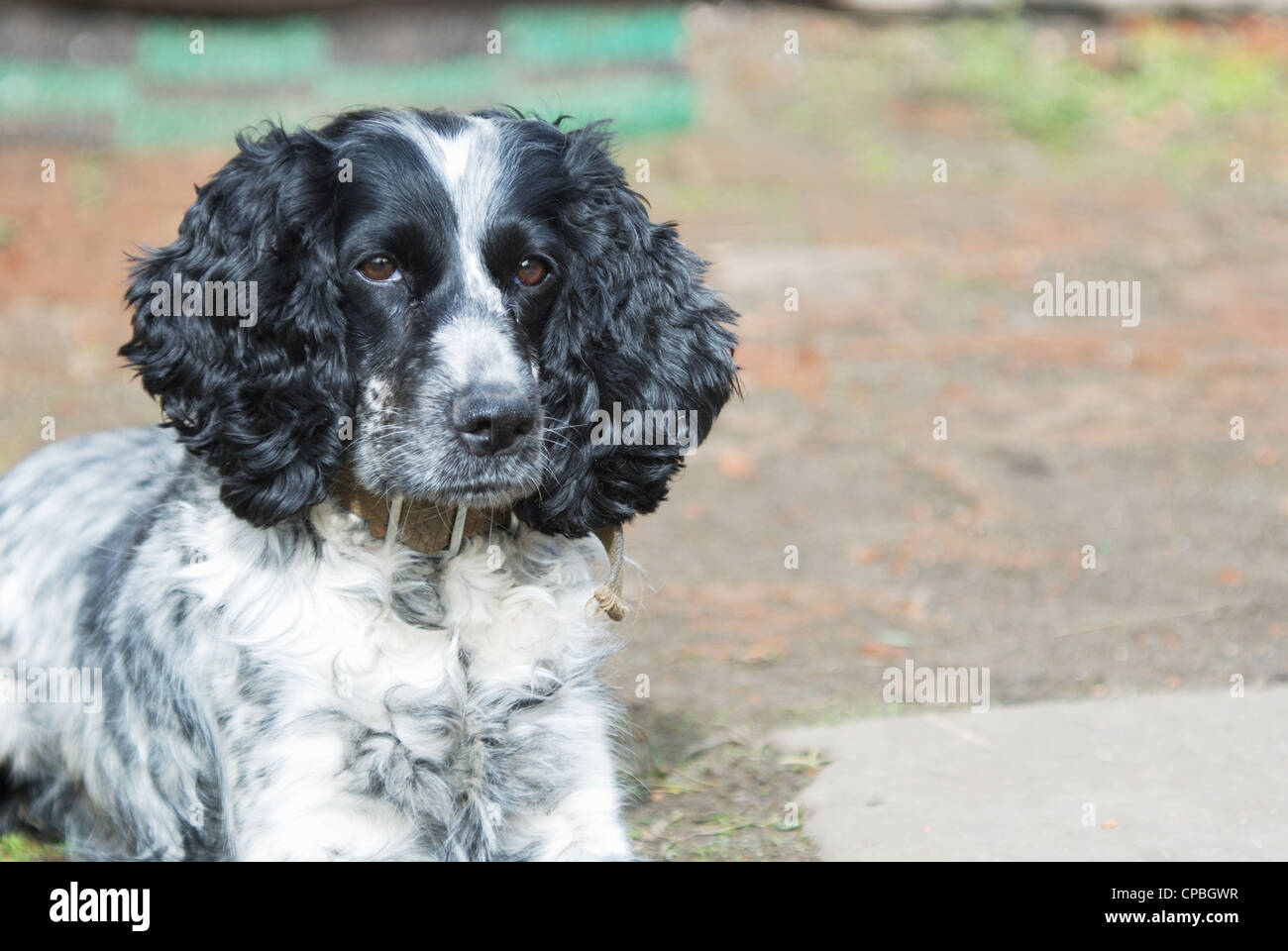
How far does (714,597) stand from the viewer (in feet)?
20.5

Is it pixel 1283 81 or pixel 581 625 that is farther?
pixel 1283 81

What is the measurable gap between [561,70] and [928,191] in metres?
3.07

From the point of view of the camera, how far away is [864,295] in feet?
33.6

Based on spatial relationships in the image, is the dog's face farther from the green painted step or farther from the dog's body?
the green painted step

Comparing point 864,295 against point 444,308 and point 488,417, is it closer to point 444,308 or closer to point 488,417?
point 444,308

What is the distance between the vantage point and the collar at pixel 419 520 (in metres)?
3.60

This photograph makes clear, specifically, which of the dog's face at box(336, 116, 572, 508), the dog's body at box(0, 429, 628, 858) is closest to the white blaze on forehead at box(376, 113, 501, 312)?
the dog's face at box(336, 116, 572, 508)

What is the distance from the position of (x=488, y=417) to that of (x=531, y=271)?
0.48m

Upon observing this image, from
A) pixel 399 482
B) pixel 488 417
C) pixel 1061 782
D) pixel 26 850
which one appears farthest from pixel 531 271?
pixel 26 850

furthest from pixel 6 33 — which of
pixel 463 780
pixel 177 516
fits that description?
pixel 463 780

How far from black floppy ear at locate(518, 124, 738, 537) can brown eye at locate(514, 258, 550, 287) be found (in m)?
0.07

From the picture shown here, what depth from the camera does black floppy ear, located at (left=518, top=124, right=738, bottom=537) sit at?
3.75 meters

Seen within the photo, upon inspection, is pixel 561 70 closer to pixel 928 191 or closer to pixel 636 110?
pixel 636 110

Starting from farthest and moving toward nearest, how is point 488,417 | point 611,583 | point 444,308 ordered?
point 611,583
point 444,308
point 488,417
